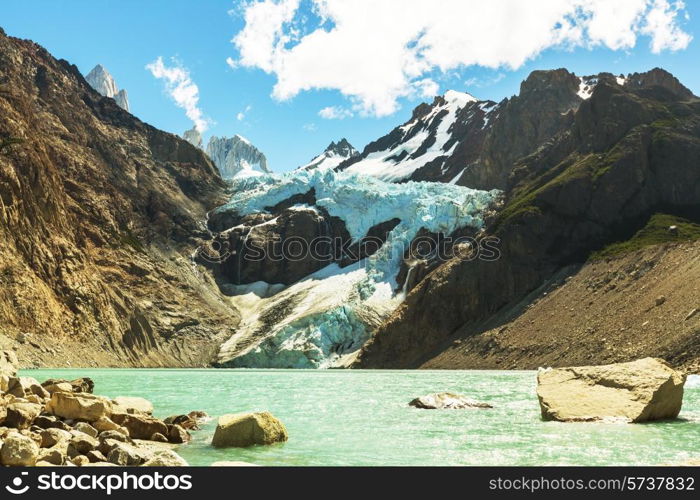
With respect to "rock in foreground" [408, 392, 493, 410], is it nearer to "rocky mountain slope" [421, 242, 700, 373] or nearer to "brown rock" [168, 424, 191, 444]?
"brown rock" [168, 424, 191, 444]

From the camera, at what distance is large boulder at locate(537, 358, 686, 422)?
24.8 metres

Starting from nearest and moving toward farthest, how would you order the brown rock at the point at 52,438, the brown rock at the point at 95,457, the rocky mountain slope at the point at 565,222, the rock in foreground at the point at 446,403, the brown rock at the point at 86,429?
1. the brown rock at the point at 95,457
2. the brown rock at the point at 52,438
3. the brown rock at the point at 86,429
4. the rock in foreground at the point at 446,403
5. the rocky mountain slope at the point at 565,222

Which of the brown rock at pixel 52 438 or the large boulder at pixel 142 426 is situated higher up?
the brown rock at pixel 52 438

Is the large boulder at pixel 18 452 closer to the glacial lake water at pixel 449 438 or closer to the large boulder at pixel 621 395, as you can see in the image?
the glacial lake water at pixel 449 438

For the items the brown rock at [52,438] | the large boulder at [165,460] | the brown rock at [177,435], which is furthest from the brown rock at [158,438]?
the large boulder at [165,460]

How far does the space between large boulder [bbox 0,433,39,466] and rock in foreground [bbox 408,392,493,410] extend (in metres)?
22.3

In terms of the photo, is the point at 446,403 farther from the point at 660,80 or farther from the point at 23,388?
the point at 660,80

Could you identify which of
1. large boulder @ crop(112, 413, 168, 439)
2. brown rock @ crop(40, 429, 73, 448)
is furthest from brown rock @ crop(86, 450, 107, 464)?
large boulder @ crop(112, 413, 168, 439)

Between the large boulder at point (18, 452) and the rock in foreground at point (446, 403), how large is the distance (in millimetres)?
22327

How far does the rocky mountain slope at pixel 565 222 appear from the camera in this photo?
110 m

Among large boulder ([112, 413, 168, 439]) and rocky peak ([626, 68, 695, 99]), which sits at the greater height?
rocky peak ([626, 68, 695, 99])

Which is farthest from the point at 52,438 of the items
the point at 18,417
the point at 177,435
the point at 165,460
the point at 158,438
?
the point at 177,435

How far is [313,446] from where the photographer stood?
21.4 meters
